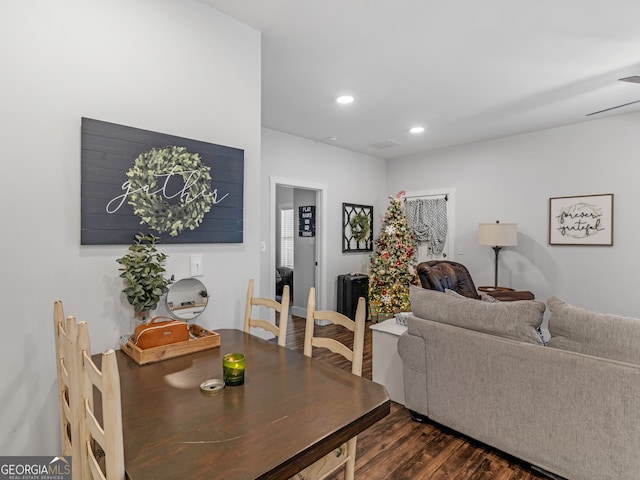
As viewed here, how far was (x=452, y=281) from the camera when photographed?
14.4 feet

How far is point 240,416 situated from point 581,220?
4796 millimetres

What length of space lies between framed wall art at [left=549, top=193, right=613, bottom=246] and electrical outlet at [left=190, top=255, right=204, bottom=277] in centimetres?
444

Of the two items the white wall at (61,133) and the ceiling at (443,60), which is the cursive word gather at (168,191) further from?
the ceiling at (443,60)

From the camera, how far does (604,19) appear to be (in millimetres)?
2244

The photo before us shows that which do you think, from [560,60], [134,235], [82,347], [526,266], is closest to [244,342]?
[134,235]

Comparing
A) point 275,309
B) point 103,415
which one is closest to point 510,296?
point 275,309

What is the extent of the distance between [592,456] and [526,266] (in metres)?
3.38

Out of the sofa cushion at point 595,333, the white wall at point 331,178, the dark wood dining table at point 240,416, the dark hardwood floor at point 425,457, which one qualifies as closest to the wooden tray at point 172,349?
the dark wood dining table at point 240,416

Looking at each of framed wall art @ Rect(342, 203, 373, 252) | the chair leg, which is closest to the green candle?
the chair leg

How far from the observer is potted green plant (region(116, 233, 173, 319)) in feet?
5.72

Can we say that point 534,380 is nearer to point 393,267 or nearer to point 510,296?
point 510,296

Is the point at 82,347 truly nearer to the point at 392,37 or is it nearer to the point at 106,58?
the point at 106,58

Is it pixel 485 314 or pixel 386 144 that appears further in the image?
pixel 386 144

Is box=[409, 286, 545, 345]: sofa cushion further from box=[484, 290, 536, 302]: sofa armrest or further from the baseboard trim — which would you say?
box=[484, 290, 536, 302]: sofa armrest
